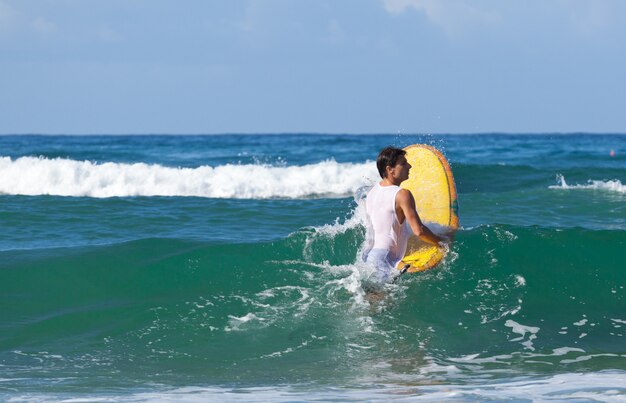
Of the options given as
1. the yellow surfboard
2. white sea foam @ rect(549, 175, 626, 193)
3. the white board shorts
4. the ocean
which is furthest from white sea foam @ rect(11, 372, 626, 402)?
white sea foam @ rect(549, 175, 626, 193)

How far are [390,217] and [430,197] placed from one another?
5.60ft

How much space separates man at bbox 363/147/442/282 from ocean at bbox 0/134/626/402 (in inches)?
10.2

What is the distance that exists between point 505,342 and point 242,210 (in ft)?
21.8

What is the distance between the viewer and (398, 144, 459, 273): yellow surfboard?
27.1 feet

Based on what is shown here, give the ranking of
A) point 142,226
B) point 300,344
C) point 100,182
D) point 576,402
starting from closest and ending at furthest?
point 576,402, point 300,344, point 142,226, point 100,182

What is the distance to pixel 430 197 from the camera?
8.56m

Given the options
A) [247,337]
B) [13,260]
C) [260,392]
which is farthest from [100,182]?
[260,392]

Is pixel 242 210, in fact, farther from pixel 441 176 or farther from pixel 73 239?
pixel 441 176

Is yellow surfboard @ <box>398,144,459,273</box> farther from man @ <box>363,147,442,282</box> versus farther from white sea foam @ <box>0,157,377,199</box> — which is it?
white sea foam @ <box>0,157,377,199</box>

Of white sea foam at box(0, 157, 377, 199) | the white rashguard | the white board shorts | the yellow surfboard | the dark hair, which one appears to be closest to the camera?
the dark hair

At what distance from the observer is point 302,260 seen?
966 cm

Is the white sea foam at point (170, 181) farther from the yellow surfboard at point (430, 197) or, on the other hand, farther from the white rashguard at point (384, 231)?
the white rashguard at point (384, 231)

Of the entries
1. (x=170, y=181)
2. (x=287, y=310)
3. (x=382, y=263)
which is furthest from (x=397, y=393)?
(x=170, y=181)

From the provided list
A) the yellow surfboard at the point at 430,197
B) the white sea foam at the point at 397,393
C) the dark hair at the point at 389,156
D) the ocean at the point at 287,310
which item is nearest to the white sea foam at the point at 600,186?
the ocean at the point at 287,310
